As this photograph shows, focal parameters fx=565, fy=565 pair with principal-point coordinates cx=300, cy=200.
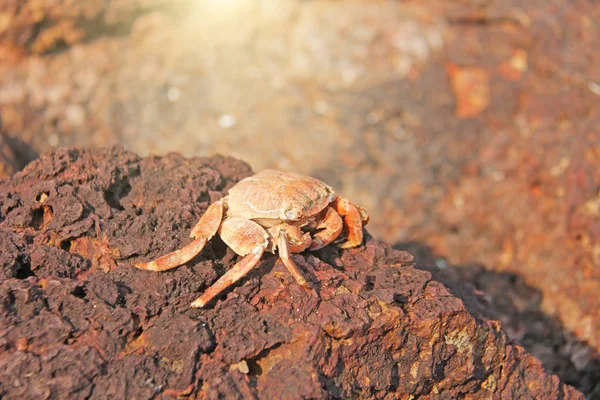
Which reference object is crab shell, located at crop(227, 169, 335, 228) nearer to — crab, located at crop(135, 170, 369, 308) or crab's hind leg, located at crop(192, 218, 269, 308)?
crab, located at crop(135, 170, 369, 308)

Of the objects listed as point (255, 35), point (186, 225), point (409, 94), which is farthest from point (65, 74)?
point (186, 225)

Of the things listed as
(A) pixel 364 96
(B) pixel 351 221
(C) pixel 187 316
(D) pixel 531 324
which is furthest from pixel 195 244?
(A) pixel 364 96

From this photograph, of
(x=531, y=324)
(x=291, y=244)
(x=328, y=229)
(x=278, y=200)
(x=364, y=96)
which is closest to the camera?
(x=291, y=244)

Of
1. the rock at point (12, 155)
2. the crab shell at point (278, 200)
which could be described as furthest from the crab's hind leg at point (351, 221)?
the rock at point (12, 155)

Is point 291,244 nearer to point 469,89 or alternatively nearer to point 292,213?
point 292,213

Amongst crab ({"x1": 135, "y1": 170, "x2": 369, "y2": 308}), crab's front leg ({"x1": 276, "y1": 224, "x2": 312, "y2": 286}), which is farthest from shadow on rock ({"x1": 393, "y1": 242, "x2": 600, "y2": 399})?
crab's front leg ({"x1": 276, "y1": 224, "x2": 312, "y2": 286})

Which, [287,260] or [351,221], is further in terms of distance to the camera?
[351,221]
